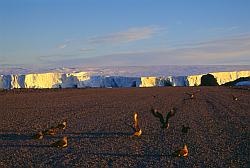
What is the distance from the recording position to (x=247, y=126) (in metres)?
20.1

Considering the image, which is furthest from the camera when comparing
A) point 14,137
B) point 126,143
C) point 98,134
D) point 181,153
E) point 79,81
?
point 79,81

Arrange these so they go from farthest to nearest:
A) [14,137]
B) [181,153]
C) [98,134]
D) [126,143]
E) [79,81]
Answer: [79,81], [98,134], [14,137], [126,143], [181,153]

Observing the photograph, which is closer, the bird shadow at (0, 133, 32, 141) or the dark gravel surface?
the dark gravel surface

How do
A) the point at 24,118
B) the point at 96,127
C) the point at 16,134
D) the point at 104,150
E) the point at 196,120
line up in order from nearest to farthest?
the point at 104,150, the point at 16,134, the point at 96,127, the point at 196,120, the point at 24,118

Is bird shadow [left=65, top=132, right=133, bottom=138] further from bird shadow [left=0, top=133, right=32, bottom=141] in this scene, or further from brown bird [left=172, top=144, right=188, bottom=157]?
brown bird [left=172, top=144, right=188, bottom=157]

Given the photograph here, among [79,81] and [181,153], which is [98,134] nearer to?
[181,153]

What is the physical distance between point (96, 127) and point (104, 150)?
5.76 meters

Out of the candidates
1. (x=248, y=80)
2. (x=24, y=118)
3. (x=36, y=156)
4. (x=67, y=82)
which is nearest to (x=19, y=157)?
(x=36, y=156)

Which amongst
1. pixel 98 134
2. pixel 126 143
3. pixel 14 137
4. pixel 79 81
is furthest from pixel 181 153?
pixel 79 81

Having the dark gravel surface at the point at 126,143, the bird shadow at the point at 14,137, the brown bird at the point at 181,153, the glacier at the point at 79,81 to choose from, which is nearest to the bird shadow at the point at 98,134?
the dark gravel surface at the point at 126,143

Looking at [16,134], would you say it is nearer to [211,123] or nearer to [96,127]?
[96,127]

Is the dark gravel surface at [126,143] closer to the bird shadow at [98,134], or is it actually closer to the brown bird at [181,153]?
the bird shadow at [98,134]

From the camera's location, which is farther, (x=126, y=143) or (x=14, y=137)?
(x=14, y=137)

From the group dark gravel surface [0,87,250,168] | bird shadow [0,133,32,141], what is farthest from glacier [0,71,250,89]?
bird shadow [0,133,32,141]
